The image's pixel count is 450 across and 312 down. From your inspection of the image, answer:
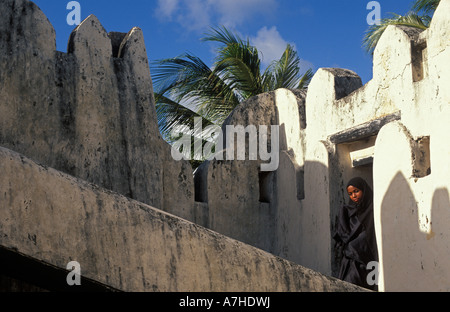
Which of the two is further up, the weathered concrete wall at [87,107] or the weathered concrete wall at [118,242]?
the weathered concrete wall at [87,107]

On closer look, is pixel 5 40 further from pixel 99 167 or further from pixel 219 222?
pixel 219 222

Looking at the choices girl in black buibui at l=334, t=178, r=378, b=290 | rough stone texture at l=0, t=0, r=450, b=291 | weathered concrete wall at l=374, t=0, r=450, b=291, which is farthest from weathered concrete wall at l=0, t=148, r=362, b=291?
girl in black buibui at l=334, t=178, r=378, b=290

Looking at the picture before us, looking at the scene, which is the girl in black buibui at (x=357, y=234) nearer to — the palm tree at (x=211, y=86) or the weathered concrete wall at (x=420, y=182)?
the weathered concrete wall at (x=420, y=182)

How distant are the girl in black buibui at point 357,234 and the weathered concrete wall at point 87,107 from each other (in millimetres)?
1702

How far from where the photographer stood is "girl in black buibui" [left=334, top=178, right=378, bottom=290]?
5.92 meters

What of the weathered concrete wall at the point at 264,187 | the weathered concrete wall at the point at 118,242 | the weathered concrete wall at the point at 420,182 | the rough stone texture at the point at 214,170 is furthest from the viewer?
the weathered concrete wall at the point at 264,187

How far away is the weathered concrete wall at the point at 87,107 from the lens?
Answer: 5.72m

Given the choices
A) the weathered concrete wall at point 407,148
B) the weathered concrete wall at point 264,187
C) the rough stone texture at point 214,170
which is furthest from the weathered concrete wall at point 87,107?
the weathered concrete wall at point 407,148

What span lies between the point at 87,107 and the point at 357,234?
278 centimetres

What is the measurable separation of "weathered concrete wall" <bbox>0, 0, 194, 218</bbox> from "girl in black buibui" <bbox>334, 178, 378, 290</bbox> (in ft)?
5.58

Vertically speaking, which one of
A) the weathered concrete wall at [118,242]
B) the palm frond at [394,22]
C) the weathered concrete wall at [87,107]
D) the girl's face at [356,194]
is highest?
the palm frond at [394,22]

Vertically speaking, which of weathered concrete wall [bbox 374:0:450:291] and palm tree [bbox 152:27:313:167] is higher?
palm tree [bbox 152:27:313:167]

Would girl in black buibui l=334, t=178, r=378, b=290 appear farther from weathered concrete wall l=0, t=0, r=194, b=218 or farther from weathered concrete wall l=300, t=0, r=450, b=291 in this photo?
weathered concrete wall l=0, t=0, r=194, b=218
